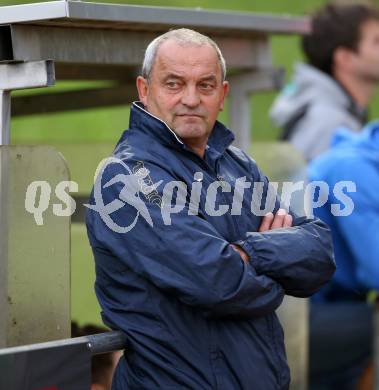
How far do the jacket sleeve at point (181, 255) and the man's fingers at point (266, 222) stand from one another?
284 millimetres

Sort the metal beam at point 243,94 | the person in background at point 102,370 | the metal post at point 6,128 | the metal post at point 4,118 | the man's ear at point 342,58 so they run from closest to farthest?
the metal post at point 6,128 → the metal post at point 4,118 → the person in background at point 102,370 → the metal beam at point 243,94 → the man's ear at point 342,58

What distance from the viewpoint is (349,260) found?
535cm

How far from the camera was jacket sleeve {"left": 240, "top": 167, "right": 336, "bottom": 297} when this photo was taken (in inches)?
131

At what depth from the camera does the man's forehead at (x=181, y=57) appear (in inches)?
134

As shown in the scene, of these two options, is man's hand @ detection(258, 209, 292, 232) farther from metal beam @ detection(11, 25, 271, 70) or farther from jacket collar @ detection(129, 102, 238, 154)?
metal beam @ detection(11, 25, 271, 70)

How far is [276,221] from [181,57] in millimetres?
579

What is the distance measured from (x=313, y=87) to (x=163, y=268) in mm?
3894

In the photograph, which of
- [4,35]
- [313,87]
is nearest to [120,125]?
[313,87]

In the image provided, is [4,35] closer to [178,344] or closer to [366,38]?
[178,344]

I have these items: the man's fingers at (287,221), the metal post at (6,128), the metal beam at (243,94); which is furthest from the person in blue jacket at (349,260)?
the metal post at (6,128)

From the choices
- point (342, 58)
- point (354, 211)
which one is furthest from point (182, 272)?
point (342, 58)

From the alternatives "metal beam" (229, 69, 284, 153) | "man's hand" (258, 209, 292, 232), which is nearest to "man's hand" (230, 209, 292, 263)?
"man's hand" (258, 209, 292, 232)

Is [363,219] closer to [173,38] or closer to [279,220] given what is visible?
[279,220]

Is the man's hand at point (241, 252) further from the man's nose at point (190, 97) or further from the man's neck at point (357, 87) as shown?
the man's neck at point (357, 87)
